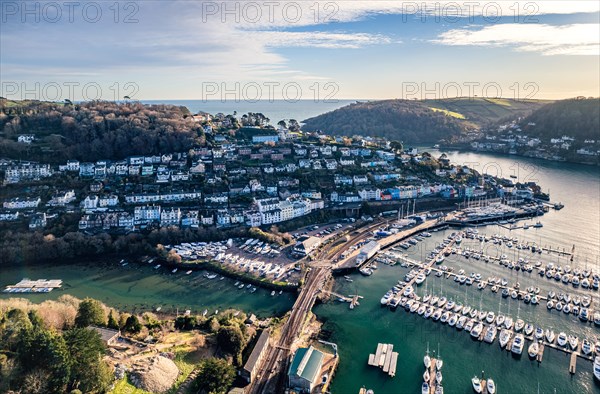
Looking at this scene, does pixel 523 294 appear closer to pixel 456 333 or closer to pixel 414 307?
pixel 456 333

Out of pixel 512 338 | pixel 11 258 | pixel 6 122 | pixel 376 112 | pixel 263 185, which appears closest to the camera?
pixel 512 338

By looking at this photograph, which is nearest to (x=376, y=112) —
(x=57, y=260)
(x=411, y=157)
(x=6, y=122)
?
(x=411, y=157)

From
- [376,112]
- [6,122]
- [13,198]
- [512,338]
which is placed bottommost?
[512,338]

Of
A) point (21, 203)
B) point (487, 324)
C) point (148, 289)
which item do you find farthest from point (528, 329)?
point (21, 203)

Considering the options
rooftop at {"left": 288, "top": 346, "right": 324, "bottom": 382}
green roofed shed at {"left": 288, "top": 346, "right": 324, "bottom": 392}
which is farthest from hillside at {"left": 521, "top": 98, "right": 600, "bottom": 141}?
green roofed shed at {"left": 288, "top": 346, "right": 324, "bottom": 392}

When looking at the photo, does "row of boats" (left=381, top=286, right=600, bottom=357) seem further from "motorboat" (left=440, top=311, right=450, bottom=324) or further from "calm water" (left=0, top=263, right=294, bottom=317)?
"calm water" (left=0, top=263, right=294, bottom=317)

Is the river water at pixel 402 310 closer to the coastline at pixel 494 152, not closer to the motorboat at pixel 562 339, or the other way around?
the motorboat at pixel 562 339

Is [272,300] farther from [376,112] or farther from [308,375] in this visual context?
[376,112]

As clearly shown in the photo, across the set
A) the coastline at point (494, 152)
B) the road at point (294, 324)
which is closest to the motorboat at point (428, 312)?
the road at point (294, 324)
